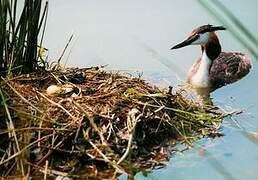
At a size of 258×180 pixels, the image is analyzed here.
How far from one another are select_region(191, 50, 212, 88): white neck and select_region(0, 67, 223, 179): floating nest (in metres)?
1.42

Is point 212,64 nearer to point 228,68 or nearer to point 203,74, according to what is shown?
point 228,68

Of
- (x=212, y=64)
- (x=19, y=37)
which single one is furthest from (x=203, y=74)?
(x=19, y=37)

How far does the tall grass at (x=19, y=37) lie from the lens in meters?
3.16

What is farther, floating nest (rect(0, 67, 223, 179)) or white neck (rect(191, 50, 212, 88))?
white neck (rect(191, 50, 212, 88))

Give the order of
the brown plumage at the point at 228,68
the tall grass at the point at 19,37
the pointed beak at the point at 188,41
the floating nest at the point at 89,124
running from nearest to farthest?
the floating nest at the point at 89,124 → the tall grass at the point at 19,37 → the pointed beak at the point at 188,41 → the brown plumage at the point at 228,68

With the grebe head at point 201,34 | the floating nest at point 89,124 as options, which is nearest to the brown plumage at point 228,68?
the grebe head at point 201,34

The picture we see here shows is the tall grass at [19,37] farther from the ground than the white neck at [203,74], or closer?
farther from the ground

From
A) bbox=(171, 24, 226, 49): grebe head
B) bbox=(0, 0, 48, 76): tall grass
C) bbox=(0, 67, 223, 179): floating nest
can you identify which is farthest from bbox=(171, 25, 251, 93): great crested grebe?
bbox=(0, 0, 48, 76): tall grass

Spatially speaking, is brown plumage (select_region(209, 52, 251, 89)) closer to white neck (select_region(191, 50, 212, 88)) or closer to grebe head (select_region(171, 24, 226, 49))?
white neck (select_region(191, 50, 212, 88))

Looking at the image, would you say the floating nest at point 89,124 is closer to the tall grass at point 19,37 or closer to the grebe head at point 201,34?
the tall grass at point 19,37

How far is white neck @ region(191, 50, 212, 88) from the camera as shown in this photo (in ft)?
16.7

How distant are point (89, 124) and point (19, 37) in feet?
2.00

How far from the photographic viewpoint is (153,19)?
5.34m

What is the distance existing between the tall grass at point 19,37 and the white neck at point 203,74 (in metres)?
1.82
